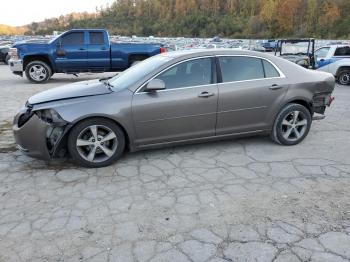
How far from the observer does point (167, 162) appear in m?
4.74

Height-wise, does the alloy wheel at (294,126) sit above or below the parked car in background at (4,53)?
below

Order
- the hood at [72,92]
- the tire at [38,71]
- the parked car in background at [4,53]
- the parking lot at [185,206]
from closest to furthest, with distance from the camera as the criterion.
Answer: the parking lot at [185,206]
the hood at [72,92]
the tire at [38,71]
the parked car in background at [4,53]

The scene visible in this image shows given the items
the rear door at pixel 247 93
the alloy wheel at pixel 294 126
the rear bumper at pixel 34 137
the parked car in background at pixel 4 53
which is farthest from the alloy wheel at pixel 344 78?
the parked car in background at pixel 4 53

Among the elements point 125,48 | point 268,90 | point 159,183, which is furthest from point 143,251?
point 125,48

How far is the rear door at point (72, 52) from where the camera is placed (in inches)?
485

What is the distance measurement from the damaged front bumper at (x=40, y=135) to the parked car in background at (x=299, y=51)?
10.8 metres

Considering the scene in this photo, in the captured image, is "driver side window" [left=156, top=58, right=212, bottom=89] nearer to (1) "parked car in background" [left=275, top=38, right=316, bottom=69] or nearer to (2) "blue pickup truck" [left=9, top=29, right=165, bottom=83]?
(2) "blue pickup truck" [left=9, top=29, right=165, bottom=83]

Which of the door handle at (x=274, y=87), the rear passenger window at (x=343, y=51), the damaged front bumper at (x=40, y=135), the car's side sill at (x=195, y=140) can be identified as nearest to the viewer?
the damaged front bumper at (x=40, y=135)

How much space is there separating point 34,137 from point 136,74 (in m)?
1.63

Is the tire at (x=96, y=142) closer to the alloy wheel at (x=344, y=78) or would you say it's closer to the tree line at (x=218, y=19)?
the alloy wheel at (x=344, y=78)

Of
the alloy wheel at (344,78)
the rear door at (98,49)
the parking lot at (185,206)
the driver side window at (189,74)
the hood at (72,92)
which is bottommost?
the parking lot at (185,206)

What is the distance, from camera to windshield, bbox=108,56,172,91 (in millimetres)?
4750

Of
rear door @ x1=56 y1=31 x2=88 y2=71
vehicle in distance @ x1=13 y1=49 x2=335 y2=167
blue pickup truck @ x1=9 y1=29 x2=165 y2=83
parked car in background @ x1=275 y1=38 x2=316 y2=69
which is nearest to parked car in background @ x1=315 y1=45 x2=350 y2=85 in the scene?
parked car in background @ x1=275 y1=38 x2=316 y2=69

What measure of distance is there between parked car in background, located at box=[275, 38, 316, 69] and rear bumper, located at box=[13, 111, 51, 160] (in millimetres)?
10937
